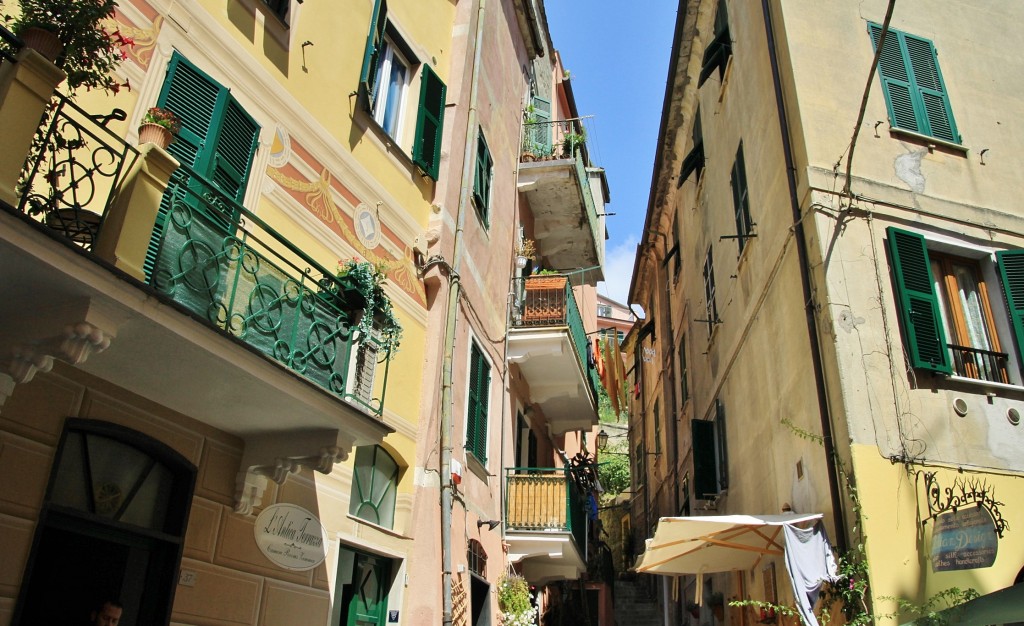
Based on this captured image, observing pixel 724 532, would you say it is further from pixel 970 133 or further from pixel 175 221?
pixel 175 221

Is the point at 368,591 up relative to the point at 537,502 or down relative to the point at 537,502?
down

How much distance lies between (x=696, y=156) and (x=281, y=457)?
40.4ft

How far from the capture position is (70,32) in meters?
4.61

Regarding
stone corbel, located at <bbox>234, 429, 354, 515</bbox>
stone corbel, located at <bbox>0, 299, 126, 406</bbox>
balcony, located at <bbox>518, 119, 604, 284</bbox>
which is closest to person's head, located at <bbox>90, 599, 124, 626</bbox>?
stone corbel, located at <bbox>234, 429, 354, 515</bbox>

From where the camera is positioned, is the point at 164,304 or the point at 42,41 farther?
the point at 164,304

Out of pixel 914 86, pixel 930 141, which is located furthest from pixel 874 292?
pixel 914 86

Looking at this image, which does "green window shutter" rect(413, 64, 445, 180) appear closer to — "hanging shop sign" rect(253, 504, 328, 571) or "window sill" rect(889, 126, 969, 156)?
"hanging shop sign" rect(253, 504, 328, 571)

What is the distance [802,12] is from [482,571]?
8.86 metres

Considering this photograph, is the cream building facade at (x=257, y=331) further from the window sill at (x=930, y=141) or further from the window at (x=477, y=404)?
the window sill at (x=930, y=141)

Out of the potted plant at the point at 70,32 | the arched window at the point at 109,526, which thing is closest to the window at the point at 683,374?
the arched window at the point at 109,526

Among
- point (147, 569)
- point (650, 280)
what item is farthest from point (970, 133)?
point (650, 280)

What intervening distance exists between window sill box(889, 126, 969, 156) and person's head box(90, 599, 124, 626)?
966cm

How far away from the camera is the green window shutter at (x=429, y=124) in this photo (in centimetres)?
1052

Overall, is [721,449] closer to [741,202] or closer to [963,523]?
[741,202]
